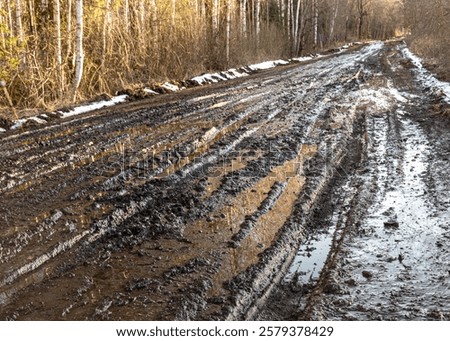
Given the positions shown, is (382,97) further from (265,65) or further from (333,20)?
(333,20)

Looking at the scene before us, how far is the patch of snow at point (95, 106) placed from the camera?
28.7ft

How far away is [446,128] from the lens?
7.08 m

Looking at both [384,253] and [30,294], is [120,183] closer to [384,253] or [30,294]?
[30,294]

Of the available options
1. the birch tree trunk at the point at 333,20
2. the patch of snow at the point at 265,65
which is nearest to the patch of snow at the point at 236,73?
the patch of snow at the point at 265,65

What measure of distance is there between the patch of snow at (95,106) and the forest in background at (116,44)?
647 millimetres

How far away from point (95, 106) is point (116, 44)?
3879 millimetres

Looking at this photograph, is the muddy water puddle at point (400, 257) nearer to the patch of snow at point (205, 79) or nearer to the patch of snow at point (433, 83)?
the patch of snow at point (433, 83)

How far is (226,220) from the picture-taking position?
156 inches

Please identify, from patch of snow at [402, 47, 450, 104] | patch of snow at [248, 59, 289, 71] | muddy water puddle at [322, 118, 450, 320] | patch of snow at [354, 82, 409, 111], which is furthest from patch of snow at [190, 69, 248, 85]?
muddy water puddle at [322, 118, 450, 320]

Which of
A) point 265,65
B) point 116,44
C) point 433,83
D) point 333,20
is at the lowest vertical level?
point 265,65

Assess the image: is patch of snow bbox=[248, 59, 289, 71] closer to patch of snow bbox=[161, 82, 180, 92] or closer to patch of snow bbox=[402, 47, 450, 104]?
patch of snow bbox=[402, 47, 450, 104]

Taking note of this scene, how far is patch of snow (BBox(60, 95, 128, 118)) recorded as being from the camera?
28.7 ft

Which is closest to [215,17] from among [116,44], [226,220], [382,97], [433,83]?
[116,44]
